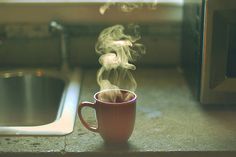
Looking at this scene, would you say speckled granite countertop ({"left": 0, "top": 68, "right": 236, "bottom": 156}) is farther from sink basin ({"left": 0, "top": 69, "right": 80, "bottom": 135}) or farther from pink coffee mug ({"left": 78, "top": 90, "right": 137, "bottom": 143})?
sink basin ({"left": 0, "top": 69, "right": 80, "bottom": 135})

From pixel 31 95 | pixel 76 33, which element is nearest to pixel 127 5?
pixel 76 33

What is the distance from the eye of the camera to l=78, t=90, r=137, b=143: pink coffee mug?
107 cm

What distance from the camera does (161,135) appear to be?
1146 mm

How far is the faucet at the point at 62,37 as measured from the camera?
159 centimetres

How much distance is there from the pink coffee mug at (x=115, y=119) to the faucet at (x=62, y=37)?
1.84ft

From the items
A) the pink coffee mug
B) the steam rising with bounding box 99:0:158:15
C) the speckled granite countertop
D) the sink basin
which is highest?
the steam rising with bounding box 99:0:158:15

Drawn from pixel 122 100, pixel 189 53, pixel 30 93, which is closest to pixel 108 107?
pixel 122 100

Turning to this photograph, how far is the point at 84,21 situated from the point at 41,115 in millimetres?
382

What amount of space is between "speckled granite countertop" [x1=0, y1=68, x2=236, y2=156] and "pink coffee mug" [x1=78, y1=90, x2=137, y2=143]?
25 millimetres

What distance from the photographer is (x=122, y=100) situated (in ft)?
3.70

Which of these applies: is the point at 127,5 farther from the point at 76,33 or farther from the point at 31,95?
the point at 31,95

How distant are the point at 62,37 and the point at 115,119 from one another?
2.11ft

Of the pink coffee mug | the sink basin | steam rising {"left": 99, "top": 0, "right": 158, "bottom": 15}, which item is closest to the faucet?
the sink basin

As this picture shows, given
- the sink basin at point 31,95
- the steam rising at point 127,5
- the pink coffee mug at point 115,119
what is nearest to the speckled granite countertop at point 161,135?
the pink coffee mug at point 115,119
